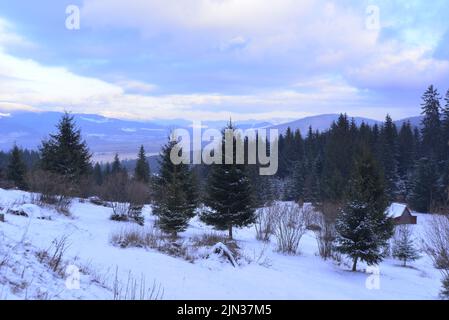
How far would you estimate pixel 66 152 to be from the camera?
89.4 feet

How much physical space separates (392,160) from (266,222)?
4400 centimetres

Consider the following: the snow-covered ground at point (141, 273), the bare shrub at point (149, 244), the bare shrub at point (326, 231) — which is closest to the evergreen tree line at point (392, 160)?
the bare shrub at point (326, 231)

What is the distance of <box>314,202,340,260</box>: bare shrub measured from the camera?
2217cm

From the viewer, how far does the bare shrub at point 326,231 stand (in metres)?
22.2

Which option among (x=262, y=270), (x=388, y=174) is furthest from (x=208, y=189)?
(x=388, y=174)

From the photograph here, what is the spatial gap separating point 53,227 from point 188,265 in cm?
575

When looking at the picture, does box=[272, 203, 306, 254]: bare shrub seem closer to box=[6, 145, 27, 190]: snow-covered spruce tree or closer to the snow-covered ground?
the snow-covered ground

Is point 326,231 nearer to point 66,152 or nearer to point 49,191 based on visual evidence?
point 49,191

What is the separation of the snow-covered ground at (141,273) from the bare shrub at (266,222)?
4.22m

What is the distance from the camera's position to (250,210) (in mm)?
23078

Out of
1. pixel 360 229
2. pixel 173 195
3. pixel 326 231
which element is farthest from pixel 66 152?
pixel 360 229

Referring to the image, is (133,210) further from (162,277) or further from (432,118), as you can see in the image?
(432,118)
